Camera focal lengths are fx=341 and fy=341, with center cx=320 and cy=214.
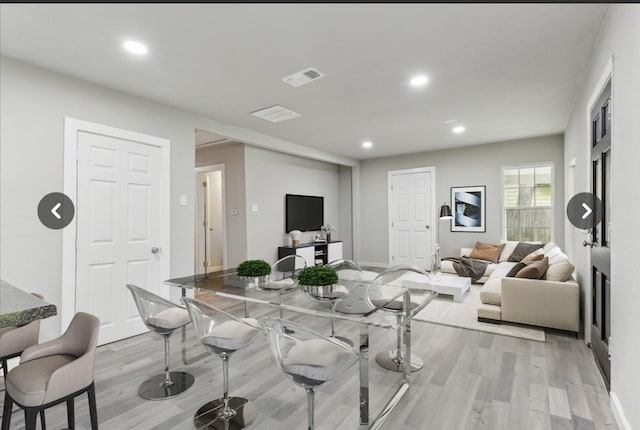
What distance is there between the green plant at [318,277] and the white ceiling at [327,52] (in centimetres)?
170

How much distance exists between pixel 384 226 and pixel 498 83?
4483 millimetres

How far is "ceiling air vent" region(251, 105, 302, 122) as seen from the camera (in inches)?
161

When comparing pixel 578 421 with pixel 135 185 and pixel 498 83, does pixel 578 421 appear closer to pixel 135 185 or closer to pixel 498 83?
pixel 498 83

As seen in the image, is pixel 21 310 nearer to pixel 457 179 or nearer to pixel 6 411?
pixel 6 411

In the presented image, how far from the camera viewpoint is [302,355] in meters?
1.70

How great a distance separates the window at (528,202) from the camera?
19.4 feet

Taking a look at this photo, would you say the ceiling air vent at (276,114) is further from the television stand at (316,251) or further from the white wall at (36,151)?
the television stand at (316,251)

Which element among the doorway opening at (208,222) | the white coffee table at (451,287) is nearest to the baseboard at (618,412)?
the white coffee table at (451,287)

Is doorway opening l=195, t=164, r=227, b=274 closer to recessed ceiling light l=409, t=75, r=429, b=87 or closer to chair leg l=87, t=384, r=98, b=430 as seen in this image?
recessed ceiling light l=409, t=75, r=429, b=87

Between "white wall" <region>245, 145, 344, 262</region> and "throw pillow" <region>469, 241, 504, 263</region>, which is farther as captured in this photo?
"throw pillow" <region>469, 241, 504, 263</region>

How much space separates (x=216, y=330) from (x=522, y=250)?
5405 mm

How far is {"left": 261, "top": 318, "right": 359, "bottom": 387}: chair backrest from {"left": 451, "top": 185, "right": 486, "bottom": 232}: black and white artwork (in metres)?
5.53

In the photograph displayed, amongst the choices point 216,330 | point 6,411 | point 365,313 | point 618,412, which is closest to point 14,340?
point 6,411

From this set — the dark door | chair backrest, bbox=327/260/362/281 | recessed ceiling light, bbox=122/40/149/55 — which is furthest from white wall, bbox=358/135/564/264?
recessed ceiling light, bbox=122/40/149/55
